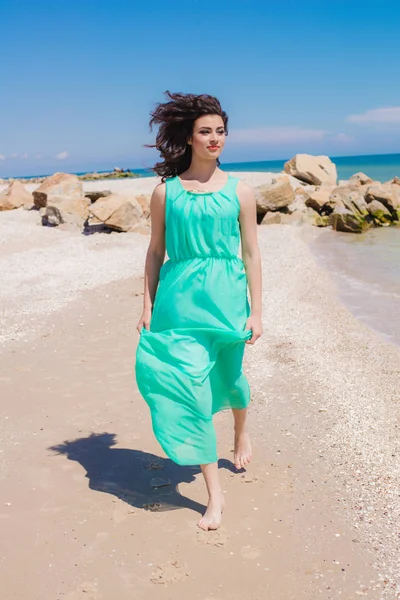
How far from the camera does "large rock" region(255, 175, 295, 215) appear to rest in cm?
1864

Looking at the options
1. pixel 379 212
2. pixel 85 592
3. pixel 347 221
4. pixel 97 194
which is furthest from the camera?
pixel 379 212

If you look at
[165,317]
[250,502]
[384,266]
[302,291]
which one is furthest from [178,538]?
[384,266]

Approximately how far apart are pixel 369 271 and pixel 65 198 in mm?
7930

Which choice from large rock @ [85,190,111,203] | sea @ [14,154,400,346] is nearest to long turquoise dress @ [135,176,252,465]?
sea @ [14,154,400,346]

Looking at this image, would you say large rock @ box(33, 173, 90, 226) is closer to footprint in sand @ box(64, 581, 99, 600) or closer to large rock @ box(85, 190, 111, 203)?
large rock @ box(85, 190, 111, 203)

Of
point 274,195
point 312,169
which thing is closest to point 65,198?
point 274,195

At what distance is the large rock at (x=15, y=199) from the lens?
61.1 feet

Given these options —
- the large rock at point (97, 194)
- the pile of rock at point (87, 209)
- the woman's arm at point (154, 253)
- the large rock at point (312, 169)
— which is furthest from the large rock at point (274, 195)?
the woman's arm at point (154, 253)

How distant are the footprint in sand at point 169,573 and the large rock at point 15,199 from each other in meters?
16.3

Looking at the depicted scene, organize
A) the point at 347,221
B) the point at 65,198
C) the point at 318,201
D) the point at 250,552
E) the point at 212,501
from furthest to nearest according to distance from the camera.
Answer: the point at 318,201 < the point at 347,221 < the point at 65,198 < the point at 212,501 < the point at 250,552

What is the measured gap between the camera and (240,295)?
3.45m

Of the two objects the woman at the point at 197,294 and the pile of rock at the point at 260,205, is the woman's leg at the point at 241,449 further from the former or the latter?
the pile of rock at the point at 260,205

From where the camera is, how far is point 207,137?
3.42m

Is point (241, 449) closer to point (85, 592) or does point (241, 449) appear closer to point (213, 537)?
point (213, 537)
